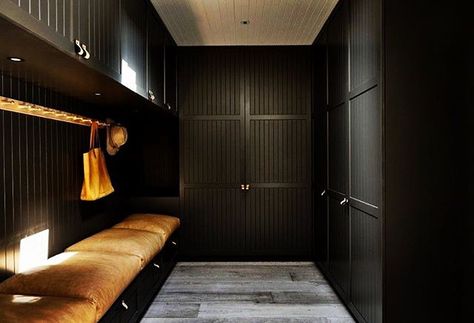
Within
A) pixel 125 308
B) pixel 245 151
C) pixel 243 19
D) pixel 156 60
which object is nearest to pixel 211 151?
pixel 245 151

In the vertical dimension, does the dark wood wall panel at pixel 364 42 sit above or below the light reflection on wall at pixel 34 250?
above

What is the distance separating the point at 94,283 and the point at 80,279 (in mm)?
82

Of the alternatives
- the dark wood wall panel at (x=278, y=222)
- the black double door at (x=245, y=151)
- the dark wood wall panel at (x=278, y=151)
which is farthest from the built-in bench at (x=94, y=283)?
the dark wood wall panel at (x=278, y=151)

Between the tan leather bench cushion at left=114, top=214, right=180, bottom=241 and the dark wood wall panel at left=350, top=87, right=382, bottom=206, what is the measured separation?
5.84 ft

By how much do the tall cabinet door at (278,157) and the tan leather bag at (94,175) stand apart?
176cm

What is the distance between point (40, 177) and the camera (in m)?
2.52

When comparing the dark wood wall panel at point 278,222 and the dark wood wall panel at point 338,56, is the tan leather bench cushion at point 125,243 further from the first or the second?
the dark wood wall panel at point 338,56

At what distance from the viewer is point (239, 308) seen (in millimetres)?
3180

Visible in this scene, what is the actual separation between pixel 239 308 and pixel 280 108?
2.29 m

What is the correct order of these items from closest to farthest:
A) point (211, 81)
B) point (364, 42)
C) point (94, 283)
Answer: point (94, 283) < point (364, 42) < point (211, 81)

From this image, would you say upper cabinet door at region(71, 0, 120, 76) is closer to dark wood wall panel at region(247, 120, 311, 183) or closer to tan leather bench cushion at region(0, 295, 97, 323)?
tan leather bench cushion at region(0, 295, 97, 323)

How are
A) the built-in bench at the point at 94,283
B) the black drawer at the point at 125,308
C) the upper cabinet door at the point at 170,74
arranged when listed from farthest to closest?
the upper cabinet door at the point at 170,74, the black drawer at the point at 125,308, the built-in bench at the point at 94,283

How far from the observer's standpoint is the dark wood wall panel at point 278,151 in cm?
452

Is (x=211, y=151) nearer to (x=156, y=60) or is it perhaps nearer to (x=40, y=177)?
(x=156, y=60)
